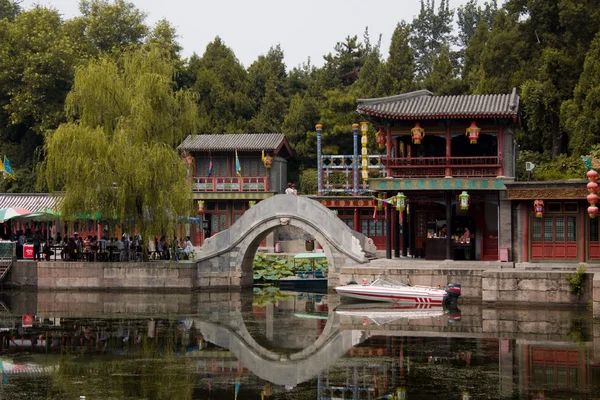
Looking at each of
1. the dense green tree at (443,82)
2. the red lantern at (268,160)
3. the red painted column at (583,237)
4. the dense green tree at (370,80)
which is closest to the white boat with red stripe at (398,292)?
the red painted column at (583,237)

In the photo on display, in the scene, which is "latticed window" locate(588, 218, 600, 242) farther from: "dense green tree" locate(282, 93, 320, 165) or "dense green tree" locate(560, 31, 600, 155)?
"dense green tree" locate(282, 93, 320, 165)

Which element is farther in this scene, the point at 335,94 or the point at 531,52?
the point at 335,94

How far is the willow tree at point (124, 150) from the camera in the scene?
1172 inches

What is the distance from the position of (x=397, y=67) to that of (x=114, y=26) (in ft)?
60.2

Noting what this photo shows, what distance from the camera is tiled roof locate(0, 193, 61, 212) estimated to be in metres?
36.9

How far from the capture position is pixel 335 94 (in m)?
48.0

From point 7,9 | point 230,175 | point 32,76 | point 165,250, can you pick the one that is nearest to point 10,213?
point 165,250

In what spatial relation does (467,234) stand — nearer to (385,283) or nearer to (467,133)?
(467,133)

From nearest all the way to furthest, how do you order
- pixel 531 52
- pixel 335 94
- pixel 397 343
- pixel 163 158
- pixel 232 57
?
1. pixel 397 343
2. pixel 163 158
3. pixel 531 52
4. pixel 335 94
5. pixel 232 57

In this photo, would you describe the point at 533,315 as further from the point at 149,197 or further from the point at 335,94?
the point at 335,94

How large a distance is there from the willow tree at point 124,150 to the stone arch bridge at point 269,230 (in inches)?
78.0

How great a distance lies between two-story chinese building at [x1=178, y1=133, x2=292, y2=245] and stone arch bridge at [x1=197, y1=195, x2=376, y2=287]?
36.5ft

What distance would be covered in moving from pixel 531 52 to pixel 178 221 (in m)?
21.0

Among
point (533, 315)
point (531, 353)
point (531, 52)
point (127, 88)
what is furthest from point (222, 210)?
point (531, 353)
